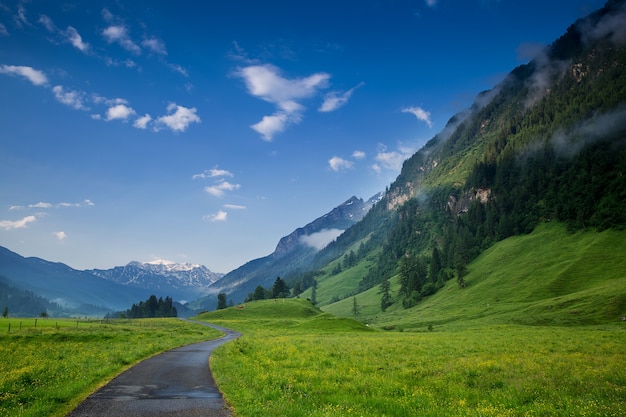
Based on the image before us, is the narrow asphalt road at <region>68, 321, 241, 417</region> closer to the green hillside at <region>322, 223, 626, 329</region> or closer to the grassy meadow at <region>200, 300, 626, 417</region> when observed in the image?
the grassy meadow at <region>200, 300, 626, 417</region>

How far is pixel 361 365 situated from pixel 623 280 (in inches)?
3999

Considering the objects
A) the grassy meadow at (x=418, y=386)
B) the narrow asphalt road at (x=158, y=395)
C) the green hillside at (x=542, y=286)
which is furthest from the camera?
the green hillside at (x=542, y=286)

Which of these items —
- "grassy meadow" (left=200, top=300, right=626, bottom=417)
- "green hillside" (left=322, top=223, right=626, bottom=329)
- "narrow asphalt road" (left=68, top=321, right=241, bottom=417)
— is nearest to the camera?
"narrow asphalt road" (left=68, top=321, right=241, bottom=417)

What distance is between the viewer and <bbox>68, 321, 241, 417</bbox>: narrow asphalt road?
1395 cm

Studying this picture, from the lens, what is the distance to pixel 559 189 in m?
185

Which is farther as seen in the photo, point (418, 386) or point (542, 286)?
point (542, 286)

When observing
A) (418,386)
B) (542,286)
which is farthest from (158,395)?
(542,286)

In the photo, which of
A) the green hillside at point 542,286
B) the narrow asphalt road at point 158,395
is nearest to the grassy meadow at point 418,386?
the narrow asphalt road at point 158,395

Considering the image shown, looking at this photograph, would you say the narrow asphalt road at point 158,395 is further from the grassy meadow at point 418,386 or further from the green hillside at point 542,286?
the green hillside at point 542,286

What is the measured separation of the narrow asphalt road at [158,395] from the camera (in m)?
13.9

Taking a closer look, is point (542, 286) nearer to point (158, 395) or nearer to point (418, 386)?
point (418, 386)

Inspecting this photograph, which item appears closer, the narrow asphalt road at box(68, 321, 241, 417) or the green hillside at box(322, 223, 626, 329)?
the narrow asphalt road at box(68, 321, 241, 417)

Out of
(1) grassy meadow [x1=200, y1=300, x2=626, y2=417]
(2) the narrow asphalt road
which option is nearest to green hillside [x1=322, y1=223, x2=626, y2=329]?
(1) grassy meadow [x1=200, y1=300, x2=626, y2=417]

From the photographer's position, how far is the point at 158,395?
55.7 ft
